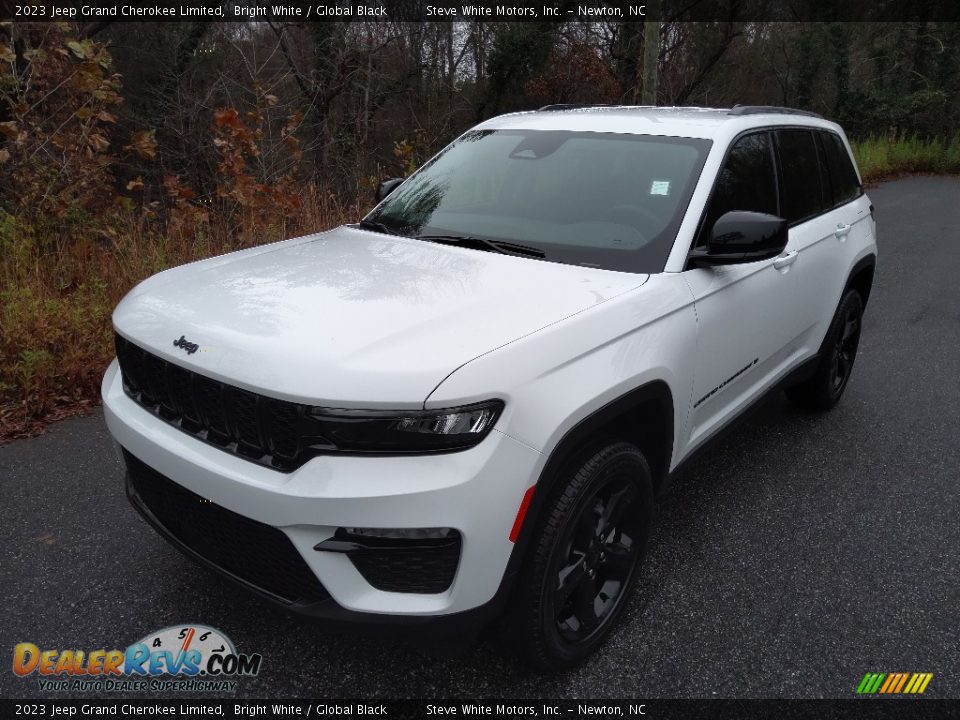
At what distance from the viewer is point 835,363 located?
4617 mm

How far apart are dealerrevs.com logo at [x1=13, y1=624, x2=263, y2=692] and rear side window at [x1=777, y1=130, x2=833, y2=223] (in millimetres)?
3105

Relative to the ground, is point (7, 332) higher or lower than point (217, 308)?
lower

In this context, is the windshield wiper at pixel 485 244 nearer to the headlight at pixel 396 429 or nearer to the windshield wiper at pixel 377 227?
the windshield wiper at pixel 377 227

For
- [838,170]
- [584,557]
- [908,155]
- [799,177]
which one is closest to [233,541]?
[584,557]

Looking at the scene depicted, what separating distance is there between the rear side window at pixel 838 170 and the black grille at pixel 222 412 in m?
3.57

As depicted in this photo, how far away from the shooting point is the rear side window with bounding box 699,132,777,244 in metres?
3.08

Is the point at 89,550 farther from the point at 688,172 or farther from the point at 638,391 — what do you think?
the point at 688,172

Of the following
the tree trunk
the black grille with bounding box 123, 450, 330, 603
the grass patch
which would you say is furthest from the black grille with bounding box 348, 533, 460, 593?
the grass patch

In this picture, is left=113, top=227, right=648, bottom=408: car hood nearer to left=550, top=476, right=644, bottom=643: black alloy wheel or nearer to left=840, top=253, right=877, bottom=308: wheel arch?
left=550, top=476, right=644, bottom=643: black alloy wheel

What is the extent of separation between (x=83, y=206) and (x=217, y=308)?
4851 mm

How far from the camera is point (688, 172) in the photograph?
3.07m

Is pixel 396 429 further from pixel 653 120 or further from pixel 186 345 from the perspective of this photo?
pixel 653 120

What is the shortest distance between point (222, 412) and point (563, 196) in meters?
1.73

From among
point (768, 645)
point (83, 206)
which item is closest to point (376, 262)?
point (768, 645)
